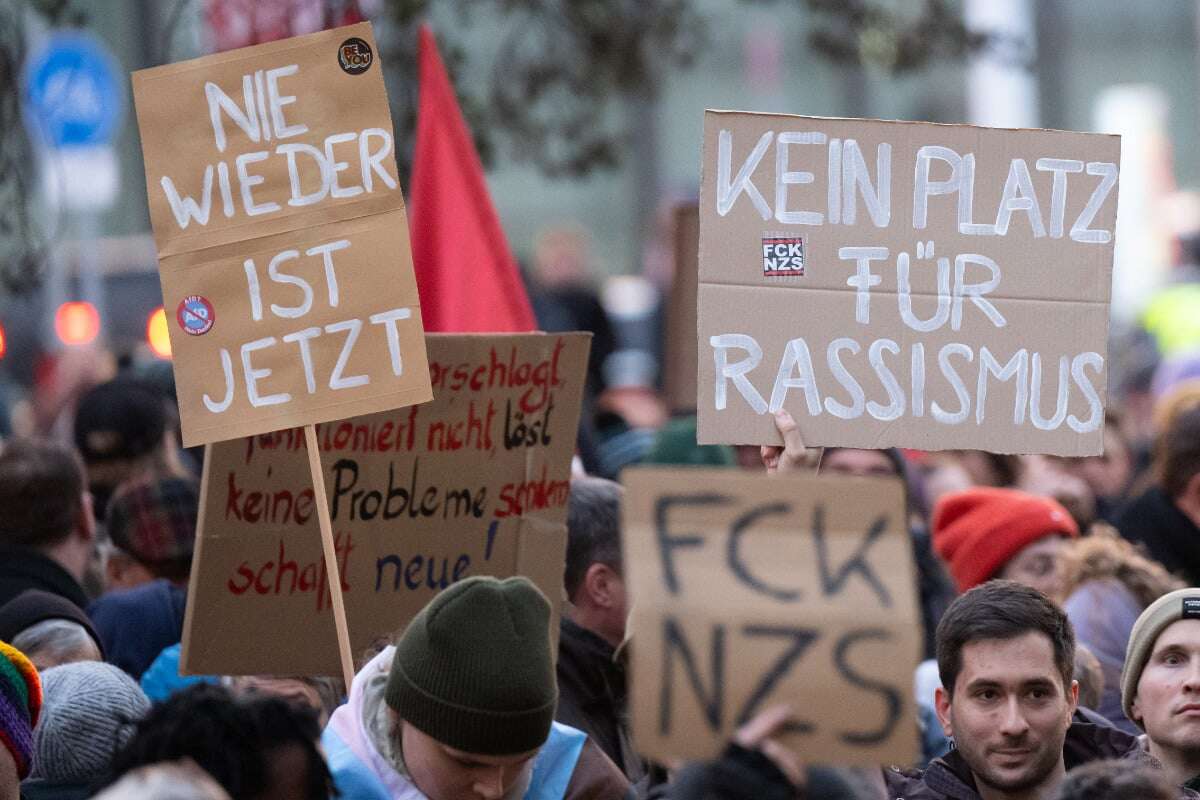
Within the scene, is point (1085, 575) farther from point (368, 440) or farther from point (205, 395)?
point (205, 395)

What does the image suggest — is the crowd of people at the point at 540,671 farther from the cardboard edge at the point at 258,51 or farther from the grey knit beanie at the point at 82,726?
the cardboard edge at the point at 258,51

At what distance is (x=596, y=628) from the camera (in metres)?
5.21

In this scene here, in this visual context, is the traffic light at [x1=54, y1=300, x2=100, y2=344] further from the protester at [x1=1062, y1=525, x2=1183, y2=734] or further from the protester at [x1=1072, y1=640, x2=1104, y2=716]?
the protester at [x1=1072, y1=640, x2=1104, y2=716]

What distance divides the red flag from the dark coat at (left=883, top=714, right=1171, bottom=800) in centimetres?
284

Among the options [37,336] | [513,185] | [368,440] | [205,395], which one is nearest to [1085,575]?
[368,440]

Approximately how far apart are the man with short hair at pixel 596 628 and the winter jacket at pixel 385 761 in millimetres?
630

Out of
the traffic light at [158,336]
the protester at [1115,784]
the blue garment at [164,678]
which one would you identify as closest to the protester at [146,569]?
the blue garment at [164,678]

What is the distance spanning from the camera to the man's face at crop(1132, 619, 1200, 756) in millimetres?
4633

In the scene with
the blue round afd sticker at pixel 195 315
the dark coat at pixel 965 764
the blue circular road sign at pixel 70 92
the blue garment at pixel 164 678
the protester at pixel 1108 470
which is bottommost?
the protester at pixel 1108 470

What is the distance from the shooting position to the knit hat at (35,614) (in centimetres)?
515

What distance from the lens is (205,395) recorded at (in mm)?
4758

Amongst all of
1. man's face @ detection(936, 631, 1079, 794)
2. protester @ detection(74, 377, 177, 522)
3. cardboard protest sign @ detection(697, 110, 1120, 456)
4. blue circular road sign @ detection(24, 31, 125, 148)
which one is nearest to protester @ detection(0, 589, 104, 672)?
cardboard protest sign @ detection(697, 110, 1120, 456)

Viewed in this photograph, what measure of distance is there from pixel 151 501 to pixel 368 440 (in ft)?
3.53

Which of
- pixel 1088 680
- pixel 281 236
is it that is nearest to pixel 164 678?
pixel 281 236
